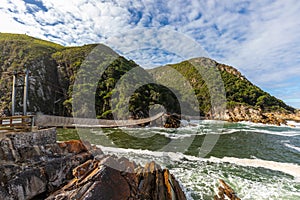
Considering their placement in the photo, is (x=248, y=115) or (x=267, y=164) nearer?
(x=267, y=164)

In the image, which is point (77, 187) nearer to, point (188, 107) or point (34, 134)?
point (34, 134)

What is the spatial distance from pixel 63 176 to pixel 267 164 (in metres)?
11.3

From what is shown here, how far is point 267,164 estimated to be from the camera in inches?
410

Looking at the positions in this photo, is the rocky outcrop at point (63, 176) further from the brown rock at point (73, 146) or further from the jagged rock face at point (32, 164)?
the brown rock at point (73, 146)

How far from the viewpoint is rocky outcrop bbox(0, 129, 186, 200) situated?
4.85m

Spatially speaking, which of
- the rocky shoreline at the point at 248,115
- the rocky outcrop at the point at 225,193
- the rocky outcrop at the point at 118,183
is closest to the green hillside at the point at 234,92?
the rocky shoreline at the point at 248,115

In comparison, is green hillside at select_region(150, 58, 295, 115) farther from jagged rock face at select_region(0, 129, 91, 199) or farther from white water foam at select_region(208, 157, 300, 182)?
jagged rock face at select_region(0, 129, 91, 199)

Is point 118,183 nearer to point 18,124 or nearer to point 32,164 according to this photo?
point 32,164

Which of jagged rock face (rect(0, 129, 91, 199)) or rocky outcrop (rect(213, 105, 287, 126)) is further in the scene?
rocky outcrop (rect(213, 105, 287, 126))

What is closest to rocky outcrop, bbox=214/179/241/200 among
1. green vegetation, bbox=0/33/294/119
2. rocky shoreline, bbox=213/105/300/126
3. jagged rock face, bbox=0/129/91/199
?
jagged rock face, bbox=0/129/91/199

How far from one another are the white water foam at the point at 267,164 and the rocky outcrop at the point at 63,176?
21.1 ft

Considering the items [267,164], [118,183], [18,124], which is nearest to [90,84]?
[18,124]

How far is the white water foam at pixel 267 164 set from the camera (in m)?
9.25

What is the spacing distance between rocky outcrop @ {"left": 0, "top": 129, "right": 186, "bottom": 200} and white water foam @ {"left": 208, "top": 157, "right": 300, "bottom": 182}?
6446 millimetres
